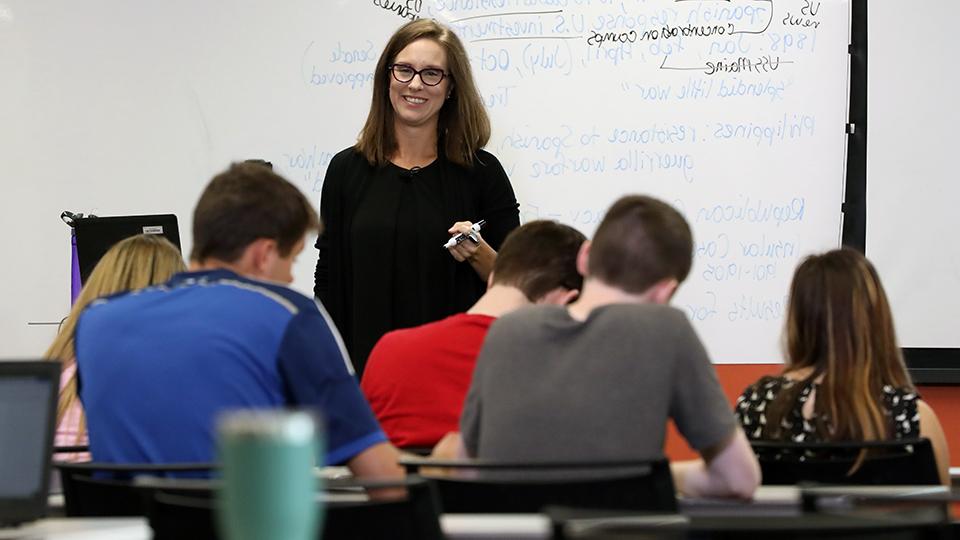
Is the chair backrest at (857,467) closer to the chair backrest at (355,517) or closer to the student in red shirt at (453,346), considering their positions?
the student in red shirt at (453,346)

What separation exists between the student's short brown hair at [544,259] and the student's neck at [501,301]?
12mm

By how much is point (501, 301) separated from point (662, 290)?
0.56 m

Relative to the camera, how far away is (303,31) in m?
4.62

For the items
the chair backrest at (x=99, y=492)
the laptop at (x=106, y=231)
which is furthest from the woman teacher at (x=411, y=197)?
the chair backrest at (x=99, y=492)

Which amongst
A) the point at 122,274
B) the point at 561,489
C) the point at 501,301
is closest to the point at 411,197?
the point at 122,274

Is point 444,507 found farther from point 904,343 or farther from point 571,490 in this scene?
point 904,343

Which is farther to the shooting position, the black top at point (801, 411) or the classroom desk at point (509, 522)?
the black top at point (801, 411)

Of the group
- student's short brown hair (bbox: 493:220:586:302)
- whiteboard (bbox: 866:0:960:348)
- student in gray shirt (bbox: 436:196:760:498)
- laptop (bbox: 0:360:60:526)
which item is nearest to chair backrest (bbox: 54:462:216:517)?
laptop (bbox: 0:360:60:526)

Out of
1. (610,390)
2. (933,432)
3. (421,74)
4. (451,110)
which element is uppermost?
(421,74)

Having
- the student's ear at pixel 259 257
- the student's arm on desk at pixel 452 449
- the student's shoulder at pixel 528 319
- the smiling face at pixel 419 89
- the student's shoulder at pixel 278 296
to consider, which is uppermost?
the smiling face at pixel 419 89

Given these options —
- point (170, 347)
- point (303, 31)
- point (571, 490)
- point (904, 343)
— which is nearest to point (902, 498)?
point (571, 490)

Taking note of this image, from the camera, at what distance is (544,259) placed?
8.66 ft

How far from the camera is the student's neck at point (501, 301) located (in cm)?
262

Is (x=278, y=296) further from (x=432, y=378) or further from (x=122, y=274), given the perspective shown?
(x=122, y=274)
